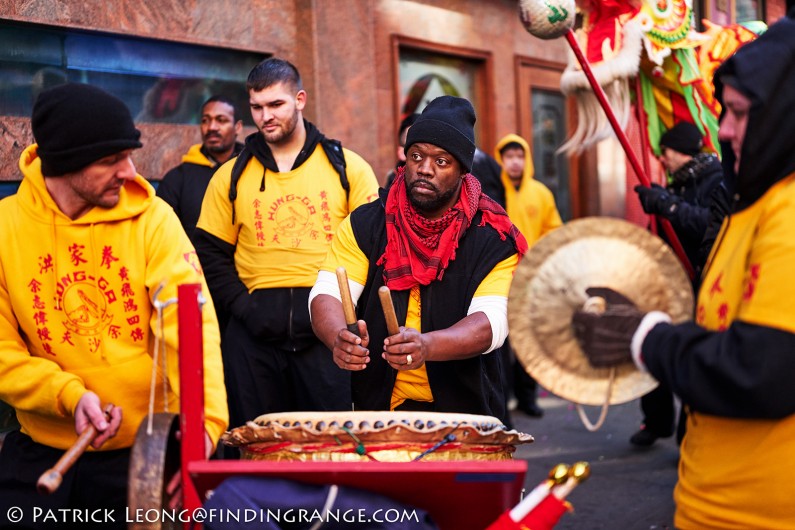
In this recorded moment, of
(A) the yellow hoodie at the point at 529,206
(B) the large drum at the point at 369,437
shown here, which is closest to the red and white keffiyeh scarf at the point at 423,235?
(B) the large drum at the point at 369,437

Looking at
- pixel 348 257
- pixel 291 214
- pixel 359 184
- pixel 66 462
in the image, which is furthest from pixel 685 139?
pixel 66 462

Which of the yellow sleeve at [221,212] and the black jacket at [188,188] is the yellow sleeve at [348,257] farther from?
the black jacket at [188,188]

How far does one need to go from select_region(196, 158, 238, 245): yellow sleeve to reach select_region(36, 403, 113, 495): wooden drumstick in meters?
2.24

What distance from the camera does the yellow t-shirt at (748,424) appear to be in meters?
2.19

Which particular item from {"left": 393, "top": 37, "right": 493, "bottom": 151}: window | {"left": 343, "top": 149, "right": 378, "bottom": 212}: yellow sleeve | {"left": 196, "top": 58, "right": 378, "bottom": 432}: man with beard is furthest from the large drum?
{"left": 393, "top": 37, "right": 493, "bottom": 151}: window

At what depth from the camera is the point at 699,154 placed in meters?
6.20

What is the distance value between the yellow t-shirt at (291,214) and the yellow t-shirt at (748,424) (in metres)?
2.69

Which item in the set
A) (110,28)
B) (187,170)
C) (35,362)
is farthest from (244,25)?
(35,362)

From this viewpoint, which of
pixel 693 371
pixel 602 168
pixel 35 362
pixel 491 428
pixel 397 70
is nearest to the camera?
pixel 693 371

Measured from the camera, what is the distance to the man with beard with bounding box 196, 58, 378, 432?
497cm

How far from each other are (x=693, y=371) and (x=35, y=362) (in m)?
1.91

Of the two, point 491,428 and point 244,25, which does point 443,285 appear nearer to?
point 491,428

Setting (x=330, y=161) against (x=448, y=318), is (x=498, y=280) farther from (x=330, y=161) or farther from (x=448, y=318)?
(x=330, y=161)

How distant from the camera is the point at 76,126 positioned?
2883 mm
